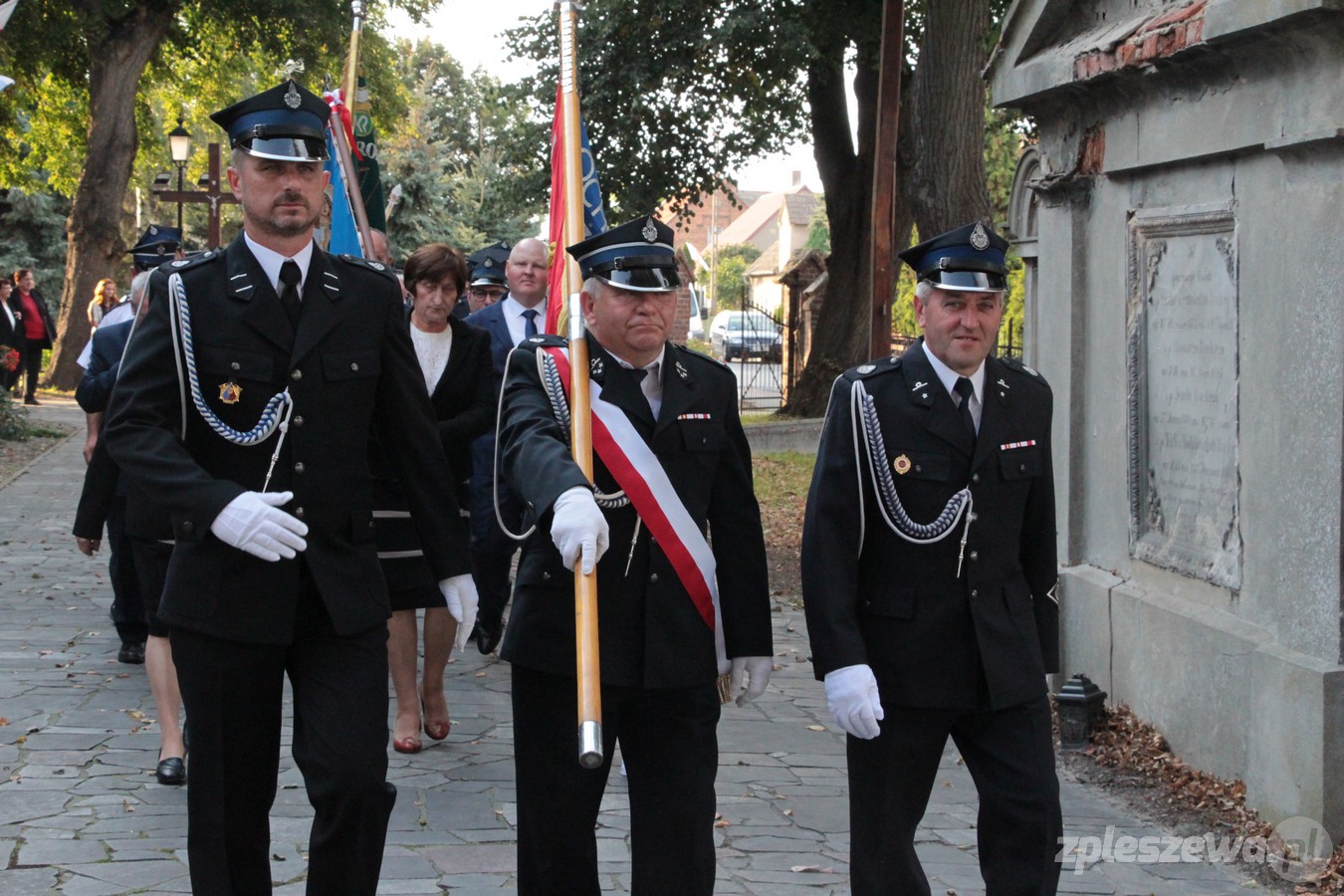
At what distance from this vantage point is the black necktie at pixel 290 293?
4.18 meters

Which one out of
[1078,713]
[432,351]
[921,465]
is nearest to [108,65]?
[432,351]

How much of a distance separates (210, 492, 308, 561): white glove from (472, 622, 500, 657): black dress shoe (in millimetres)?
5201

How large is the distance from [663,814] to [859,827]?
57 cm

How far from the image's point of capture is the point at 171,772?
640cm

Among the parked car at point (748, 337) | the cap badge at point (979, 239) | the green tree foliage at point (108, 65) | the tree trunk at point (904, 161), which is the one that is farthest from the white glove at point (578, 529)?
the parked car at point (748, 337)

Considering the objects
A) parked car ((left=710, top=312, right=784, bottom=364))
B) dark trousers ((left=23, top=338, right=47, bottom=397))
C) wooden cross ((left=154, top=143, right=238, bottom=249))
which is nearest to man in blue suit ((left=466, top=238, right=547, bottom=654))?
wooden cross ((left=154, top=143, right=238, bottom=249))

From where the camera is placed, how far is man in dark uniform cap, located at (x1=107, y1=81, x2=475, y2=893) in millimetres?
3967

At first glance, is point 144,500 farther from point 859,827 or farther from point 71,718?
point 71,718

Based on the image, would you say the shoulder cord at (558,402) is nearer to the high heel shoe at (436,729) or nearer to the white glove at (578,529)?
the white glove at (578,529)

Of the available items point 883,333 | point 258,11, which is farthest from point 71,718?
point 258,11

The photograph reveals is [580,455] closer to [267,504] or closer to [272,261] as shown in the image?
[267,504]

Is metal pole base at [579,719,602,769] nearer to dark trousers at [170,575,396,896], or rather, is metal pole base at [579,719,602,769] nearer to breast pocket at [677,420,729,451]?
dark trousers at [170,575,396,896]

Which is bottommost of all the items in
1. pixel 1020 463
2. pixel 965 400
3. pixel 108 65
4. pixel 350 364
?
pixel 1020 463

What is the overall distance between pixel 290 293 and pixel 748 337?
55343mm
